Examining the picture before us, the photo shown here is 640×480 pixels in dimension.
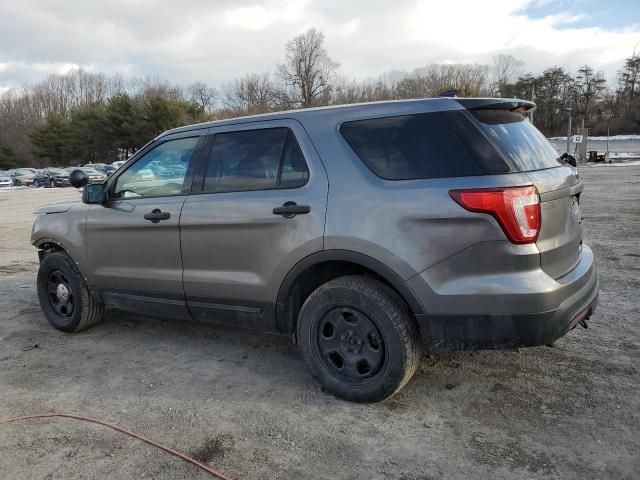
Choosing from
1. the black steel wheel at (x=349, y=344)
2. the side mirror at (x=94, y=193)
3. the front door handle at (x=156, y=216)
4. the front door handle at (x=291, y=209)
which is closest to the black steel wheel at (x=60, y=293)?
the side mirror at (x=94, y=193)

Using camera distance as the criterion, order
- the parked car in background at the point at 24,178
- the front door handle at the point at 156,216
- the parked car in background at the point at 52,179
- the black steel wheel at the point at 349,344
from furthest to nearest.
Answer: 1. the parked car in background at the point at 24,178
2. the parked car in background at the point at 52,179
3. the front door handle at the point at 156,216
4. the black steel wheel at the point at 349,344

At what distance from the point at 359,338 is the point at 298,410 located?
60 centimetres

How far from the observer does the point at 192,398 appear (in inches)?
137

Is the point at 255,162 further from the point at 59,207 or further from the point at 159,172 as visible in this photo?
the point at 59,207

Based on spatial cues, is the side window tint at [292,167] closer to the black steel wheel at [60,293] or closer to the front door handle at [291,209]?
the front door handle at [291,209]

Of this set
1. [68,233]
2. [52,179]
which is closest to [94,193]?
[68,233]

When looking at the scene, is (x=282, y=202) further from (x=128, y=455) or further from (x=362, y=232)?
(x=128, y=455)

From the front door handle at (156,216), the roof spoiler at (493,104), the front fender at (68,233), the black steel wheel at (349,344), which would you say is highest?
the roof spoiler at (493,104)

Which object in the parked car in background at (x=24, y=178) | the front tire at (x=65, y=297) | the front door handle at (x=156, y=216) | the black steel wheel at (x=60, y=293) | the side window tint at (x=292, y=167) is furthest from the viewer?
the parked car in background at (x=24, y=178)

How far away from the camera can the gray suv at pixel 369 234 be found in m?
2.84

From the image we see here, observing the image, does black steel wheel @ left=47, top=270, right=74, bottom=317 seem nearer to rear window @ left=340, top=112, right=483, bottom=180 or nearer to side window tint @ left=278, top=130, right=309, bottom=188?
side window tint @ left=278, top=130, right=309, bottom=188

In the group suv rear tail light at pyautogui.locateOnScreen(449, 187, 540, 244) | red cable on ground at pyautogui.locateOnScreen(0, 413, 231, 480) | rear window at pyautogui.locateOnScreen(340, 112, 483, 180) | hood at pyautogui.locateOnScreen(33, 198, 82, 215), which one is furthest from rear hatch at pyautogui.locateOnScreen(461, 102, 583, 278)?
hood at pyautogui.locateOnScreen(33, 198, 82, 215)

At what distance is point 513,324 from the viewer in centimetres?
282

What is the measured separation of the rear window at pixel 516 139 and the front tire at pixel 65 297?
369 cm
